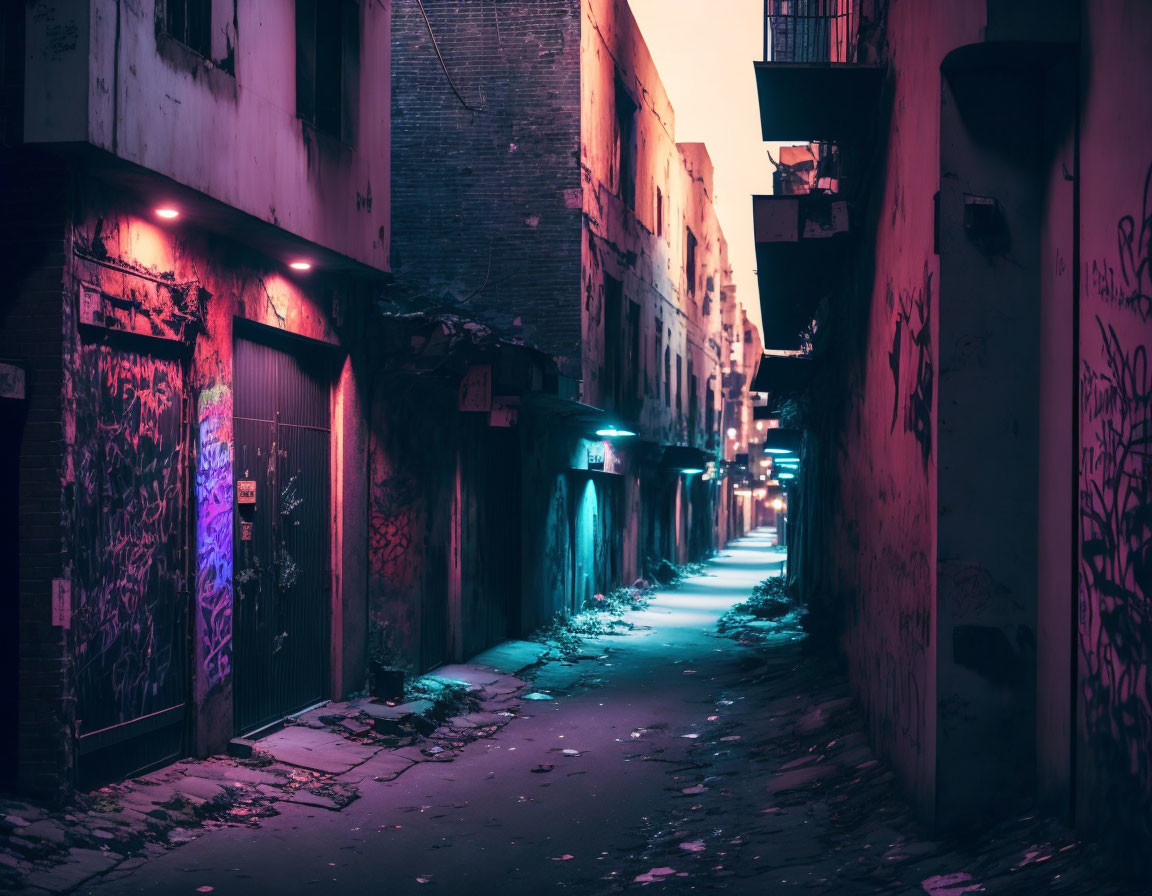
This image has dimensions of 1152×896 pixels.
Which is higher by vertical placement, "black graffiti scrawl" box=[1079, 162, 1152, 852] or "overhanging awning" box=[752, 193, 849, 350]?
"overhanging awning" box=[752, 193, 849, 350]

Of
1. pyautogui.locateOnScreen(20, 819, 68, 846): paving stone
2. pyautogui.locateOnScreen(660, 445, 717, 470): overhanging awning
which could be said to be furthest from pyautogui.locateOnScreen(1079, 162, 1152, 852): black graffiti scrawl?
pyautogui.locateOnScreen(660, 445, 717, 470): overhanging awning

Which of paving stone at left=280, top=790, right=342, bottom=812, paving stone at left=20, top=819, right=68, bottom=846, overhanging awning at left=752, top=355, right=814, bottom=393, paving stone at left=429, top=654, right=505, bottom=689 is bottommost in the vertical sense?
paving stone at left=429, top=654, right=505, bottom=689

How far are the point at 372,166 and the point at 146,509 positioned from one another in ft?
14.7

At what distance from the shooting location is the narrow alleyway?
556cm

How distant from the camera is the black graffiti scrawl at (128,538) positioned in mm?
6578

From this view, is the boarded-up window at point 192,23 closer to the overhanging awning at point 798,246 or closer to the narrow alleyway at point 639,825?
the overhanging awning at point 798,246

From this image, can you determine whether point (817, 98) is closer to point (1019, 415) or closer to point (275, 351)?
point (1019, 415)

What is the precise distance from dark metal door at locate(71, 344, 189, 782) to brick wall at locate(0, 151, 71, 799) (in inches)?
7.0

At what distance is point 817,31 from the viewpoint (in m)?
10.6

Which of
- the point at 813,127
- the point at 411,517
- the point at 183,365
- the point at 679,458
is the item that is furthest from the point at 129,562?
the point at 679,458

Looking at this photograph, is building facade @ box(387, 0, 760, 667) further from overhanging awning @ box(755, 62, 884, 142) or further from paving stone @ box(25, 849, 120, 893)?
paving stone @ box(25, 849, 120, 893)

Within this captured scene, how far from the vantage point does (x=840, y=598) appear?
442 inches

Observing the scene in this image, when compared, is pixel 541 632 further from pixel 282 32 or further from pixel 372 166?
pixel 282 32

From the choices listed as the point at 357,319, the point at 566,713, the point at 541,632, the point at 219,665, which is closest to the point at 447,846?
the point at 219,665
